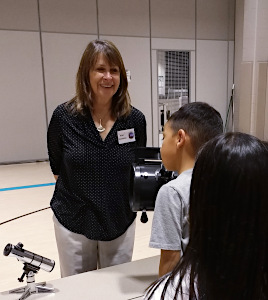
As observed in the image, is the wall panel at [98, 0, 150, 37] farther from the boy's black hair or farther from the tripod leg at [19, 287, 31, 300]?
the tripod leg at [19, 287, 31, 300]

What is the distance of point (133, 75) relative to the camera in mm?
5809

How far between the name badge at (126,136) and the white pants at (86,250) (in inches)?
14.9

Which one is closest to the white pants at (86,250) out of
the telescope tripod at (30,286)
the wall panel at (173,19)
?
the telescope tripod at (30,286)

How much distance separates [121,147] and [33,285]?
624 mm

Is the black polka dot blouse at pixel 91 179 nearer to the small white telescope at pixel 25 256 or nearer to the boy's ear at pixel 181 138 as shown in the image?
the small white telescope at pixel 25 256

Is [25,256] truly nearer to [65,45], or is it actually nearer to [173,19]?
[65,45]

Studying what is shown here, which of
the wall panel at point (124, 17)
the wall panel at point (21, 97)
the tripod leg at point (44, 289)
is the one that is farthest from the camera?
the wall panel at point (124, 17)

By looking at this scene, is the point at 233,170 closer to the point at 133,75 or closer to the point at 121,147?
the point at 121,147

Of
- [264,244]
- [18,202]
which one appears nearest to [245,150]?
[264,244]

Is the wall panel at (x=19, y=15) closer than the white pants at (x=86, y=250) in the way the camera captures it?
No

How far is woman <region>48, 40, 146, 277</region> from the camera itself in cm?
135

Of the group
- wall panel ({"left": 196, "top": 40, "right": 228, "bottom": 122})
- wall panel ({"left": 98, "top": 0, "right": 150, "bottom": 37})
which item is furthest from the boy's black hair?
wall panel ({"left": 196, "top": 40, "right": 228, "bottom": 122})

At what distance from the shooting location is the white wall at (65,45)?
4.99 m

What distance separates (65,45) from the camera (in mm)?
5262
